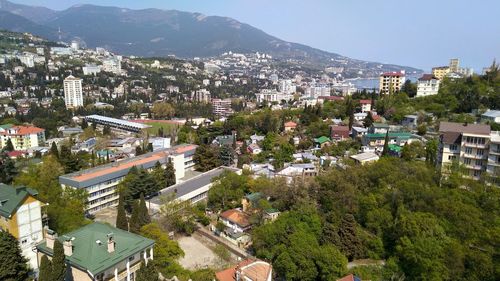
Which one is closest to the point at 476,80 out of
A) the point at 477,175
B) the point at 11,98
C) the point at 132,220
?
the point at 477,175

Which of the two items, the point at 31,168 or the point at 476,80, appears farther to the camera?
the point at 476,80

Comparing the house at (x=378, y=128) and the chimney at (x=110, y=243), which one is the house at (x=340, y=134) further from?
the chimney at (x=110, y=243)

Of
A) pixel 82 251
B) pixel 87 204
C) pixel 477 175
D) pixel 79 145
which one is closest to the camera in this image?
pixel 82 251

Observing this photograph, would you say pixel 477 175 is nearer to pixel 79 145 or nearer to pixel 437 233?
pixel 437 233

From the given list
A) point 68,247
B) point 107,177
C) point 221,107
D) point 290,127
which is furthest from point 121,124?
point 68,247

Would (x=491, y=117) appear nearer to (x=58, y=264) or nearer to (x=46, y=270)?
(x=58, y=264)

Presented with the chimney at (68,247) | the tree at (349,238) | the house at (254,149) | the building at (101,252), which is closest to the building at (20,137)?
the house at (254,149)

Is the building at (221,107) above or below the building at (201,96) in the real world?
below

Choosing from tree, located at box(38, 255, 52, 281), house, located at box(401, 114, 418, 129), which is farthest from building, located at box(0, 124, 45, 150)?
house, located at box(401, 114, 418, 129)
